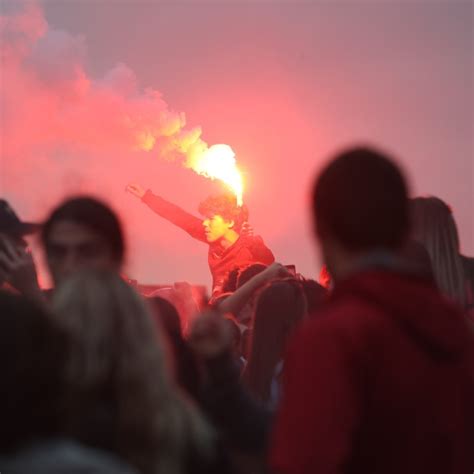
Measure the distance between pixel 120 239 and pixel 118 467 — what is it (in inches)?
33.7

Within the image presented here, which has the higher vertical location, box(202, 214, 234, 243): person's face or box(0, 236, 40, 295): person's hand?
box(202, 214, 234, 243): person's face

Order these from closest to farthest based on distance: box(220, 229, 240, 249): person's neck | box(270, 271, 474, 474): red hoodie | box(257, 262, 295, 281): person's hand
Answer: box(270, 271, 474, 474): red hoodie → box(257, 262, 295, 281): person's hand → box(220, 229, 240, 249): person's neck

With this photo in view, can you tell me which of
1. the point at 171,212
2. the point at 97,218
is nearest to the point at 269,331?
the point at 97,218

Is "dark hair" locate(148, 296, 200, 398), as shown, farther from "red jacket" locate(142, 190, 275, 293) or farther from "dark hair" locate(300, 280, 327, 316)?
"red jacket" locate(142, 190, 275, 293)

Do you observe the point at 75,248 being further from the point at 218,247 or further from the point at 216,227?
the point at 216,227

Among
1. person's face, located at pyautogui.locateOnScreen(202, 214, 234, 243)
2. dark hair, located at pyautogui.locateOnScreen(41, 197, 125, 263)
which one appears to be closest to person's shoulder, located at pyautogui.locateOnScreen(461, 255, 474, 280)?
dark hair, located at pyautogui.locateOnScreen(41, 197, 125, 263)

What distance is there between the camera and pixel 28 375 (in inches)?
84.1

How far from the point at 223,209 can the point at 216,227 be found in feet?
1.09

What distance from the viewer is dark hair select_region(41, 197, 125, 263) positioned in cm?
288

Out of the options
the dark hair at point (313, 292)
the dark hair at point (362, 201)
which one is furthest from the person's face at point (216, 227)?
the dark hair at point (362, 201)

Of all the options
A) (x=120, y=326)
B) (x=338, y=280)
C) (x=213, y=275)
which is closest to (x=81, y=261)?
(x=120, y=326)

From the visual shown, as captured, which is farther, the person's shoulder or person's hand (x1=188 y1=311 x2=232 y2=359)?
the person's shoulder

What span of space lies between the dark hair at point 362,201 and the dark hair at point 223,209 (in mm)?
12217

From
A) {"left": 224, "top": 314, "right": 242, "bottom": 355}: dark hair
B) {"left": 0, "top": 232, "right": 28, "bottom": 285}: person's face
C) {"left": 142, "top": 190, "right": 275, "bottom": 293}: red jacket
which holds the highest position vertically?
{"left": 142, "top": 190, "right": 275, "bottom": 293}: red jacket
